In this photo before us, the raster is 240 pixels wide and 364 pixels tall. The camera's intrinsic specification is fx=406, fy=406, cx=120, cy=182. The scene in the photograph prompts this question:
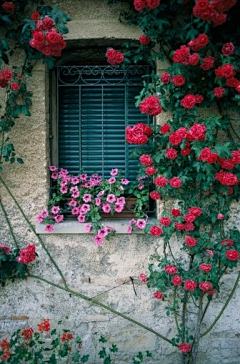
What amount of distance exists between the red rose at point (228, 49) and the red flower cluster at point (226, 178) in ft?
2.79

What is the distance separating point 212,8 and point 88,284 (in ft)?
7.31

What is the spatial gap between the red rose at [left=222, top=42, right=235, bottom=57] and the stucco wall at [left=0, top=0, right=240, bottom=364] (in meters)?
0.93

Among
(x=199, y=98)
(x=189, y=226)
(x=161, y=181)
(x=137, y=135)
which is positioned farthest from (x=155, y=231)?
(x=199, y=98)

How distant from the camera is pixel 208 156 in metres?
2.76

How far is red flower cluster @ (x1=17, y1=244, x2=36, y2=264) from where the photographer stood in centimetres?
310

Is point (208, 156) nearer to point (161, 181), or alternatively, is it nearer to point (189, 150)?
point (189, 150)

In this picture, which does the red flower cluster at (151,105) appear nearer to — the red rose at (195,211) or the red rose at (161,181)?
the red rose at (161,181)

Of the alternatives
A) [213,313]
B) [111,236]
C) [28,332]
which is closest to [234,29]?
[111,236]

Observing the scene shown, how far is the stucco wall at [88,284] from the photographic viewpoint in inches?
129

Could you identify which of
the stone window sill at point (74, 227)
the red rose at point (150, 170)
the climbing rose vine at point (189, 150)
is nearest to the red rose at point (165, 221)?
the climbing rose vine at point (189, 150)

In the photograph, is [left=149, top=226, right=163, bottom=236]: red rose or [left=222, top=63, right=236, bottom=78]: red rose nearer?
[left=222, top=63, right=236, bottom=78]: red rose

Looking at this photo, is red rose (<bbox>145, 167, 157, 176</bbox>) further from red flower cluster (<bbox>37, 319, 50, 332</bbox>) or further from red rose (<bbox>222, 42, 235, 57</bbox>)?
red flower cluster (<bbox>37, 319, 50, 332</bbox>)

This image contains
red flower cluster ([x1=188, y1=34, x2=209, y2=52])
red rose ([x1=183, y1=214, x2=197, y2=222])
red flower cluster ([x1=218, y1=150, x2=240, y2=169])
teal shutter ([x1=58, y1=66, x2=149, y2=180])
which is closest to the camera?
red flower cluster ([x1=188, y1=34, x2=209, y2=52])

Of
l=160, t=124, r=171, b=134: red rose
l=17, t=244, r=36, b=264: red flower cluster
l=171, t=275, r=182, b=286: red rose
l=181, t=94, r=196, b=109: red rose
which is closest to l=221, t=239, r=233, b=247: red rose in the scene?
l=171, t=275, r=182, b=286: red rose
